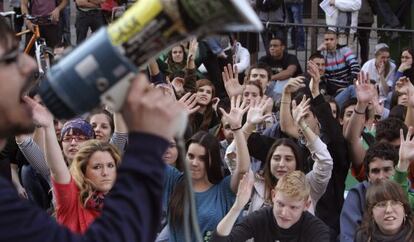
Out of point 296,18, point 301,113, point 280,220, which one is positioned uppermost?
point 296,18

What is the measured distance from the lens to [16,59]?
208cm

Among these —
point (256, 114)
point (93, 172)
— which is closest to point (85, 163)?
point (93, 172)

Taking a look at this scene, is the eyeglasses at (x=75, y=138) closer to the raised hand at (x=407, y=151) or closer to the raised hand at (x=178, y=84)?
the raised hand at (x=407, y=151)

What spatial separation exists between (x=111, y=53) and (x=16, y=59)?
224 mm

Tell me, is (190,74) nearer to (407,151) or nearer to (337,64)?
(337,64)

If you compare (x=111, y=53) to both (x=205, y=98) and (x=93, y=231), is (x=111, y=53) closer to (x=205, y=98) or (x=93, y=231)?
(x=93, y=231)

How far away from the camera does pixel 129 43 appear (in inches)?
80.1

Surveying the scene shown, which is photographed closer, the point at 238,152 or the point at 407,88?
the point at 238,152

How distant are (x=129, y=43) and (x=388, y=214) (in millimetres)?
3508

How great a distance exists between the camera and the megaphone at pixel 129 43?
6.61 ft

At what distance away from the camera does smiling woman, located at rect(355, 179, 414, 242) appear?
527 centimetres

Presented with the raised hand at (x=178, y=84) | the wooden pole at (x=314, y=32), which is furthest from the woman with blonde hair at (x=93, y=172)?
the wooden pole at (x=314, y=32)

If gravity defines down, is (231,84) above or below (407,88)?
above

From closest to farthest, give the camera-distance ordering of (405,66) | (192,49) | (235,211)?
(235,211) → (192,49) → (405,66)
